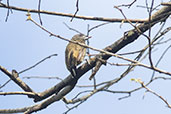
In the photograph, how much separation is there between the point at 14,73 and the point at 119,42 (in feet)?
3.83

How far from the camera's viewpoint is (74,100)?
3.35m

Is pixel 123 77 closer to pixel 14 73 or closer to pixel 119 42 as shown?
pixel 119 42

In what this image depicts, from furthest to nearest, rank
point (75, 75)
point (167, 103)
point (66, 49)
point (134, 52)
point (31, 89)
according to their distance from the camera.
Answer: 1. point (66, 49)
2. point (31, 89)
3. point (75, 75)
4. point (134, 52)
5. point (167, 103)

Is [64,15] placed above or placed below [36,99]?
above

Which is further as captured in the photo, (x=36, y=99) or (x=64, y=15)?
(x=36, y=99)

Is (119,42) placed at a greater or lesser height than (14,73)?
greater

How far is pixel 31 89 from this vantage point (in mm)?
3564

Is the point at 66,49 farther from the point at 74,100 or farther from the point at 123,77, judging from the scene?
the point at 123,77

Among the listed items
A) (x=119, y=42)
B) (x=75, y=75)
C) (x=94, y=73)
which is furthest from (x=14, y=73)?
(x=119, y=42)

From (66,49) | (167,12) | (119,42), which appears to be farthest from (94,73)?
(66,49)

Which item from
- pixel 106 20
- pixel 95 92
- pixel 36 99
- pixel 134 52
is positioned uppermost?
pixel 106 20

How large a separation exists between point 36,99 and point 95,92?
888 millimetres

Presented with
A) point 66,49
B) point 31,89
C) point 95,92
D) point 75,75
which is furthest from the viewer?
point 66,49

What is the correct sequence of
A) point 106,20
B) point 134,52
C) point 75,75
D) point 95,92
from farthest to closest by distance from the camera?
point 75,75 → point 106,20 → point 95,92 → point 134,52
